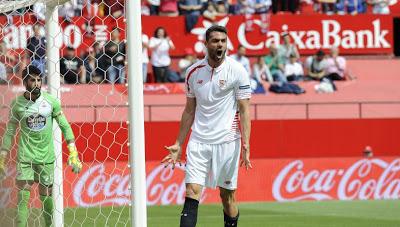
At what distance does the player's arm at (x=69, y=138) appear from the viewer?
10.9 m

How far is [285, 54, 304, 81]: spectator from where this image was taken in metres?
24.8

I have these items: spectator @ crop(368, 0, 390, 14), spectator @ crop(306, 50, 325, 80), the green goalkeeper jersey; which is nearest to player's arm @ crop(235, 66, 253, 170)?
the green goalkeeper jersey

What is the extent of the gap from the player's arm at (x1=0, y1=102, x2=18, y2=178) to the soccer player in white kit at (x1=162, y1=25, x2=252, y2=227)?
213 centimetres

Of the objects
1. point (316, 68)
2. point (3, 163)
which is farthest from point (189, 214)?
point (316, 68)

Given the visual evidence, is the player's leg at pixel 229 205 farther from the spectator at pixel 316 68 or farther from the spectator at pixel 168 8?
the spectator at pixel 168 8

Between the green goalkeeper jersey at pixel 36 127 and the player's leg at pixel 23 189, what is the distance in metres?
0.09

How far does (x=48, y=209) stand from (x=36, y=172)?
26.5 inches

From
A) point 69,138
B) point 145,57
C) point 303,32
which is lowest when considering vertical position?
point 69,138

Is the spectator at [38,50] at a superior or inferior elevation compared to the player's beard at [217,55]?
superior

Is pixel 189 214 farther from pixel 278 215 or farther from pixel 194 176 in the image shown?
pixel 278 215

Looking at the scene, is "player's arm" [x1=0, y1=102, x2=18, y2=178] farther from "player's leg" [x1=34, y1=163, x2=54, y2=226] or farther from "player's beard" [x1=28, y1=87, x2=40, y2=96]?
"player's leg" [x1=34, y1=163, x2=54, y2=226]

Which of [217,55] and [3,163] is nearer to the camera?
[217,55]

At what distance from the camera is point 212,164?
32.2 feet

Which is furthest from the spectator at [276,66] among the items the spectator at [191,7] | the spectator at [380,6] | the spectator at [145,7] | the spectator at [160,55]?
the spectator at [380,6]
